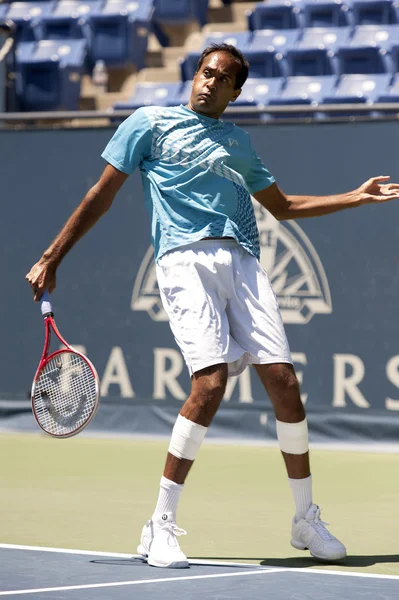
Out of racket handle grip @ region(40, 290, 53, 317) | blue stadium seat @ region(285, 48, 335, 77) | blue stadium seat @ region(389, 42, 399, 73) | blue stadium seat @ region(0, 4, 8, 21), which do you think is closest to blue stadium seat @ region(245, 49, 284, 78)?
blue stadium seat @ region(285, 48, 335, 77)

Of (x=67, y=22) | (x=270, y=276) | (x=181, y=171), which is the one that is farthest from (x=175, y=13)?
(x=181, y=171)

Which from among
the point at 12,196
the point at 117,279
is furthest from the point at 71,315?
the point at 12,196

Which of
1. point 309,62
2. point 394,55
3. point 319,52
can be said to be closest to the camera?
point 394,55

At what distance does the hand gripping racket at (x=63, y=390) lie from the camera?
3914 millimetres

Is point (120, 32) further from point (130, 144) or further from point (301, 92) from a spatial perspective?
point (130, 144)

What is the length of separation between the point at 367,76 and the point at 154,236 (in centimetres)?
778

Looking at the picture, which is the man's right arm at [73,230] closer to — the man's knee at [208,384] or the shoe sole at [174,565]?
the man's knee at [208,384]

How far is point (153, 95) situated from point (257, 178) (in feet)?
26.1

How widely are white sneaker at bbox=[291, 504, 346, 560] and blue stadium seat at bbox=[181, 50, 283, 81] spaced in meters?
8.70

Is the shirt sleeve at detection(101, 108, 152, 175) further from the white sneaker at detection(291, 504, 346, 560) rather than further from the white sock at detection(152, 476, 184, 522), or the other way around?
the white sneaker at detection(291, 504, 346, 560)

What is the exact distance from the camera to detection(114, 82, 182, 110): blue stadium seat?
38.0 ft

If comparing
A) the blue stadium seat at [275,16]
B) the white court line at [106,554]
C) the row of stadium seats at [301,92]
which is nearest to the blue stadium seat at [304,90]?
the row of stadium seats at [301,92]

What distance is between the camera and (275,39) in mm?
12367

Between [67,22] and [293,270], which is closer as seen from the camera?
[293,270]
